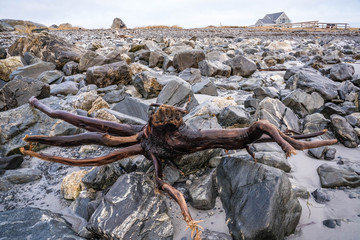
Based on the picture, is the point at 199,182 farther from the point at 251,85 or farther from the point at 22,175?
the point at 251,85

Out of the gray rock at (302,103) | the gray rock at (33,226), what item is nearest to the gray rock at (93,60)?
the gray rock at (302,103)

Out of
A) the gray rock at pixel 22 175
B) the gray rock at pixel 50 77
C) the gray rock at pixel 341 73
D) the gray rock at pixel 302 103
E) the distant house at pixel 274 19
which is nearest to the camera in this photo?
the gray rock at pixel 22 175

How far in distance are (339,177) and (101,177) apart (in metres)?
2.17

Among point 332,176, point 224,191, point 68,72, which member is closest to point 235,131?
point 224,191

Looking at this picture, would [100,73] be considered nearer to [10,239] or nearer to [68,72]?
[68,72]

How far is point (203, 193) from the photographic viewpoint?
74.4 inches

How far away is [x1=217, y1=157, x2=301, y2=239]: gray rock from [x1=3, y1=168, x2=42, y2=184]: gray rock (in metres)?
1.97

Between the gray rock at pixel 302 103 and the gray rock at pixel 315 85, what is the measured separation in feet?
1.40

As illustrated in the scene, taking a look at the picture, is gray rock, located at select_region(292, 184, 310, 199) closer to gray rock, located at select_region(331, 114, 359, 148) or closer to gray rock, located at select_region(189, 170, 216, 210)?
gray rock, located at select_region(189, 170, 216, 210)

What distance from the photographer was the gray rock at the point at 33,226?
60.9 inches

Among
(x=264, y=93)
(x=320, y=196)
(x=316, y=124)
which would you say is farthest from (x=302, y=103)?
(x=320, y=196)

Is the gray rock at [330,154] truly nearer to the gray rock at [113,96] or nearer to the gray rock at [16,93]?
the gray rock at [113,96]

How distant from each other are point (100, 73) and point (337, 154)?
4.26 m

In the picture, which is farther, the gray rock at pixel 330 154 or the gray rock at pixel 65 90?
the gray rock at pixel 65 90
